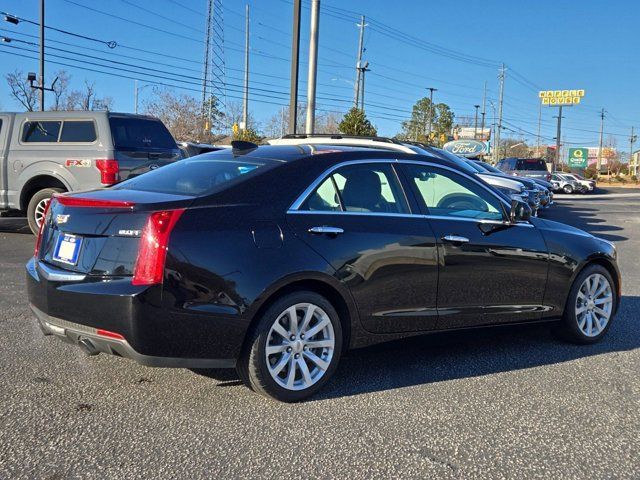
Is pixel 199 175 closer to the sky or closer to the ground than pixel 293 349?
closer to the sky

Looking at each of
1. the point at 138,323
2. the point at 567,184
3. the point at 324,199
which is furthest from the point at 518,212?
→ the point at 567,184

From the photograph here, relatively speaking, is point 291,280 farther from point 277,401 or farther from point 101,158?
point 101,158

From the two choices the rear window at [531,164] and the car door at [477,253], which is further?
the rear window at [531,164]

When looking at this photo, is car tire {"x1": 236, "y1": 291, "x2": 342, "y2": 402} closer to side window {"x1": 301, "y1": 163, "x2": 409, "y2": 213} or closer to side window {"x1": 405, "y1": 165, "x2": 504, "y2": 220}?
side window {"x1": 301, "y1": 163, "x2": 409, "y2": 213}

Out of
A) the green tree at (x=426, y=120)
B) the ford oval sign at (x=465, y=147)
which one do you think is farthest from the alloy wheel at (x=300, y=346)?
the green tree at (x=426, y=120)

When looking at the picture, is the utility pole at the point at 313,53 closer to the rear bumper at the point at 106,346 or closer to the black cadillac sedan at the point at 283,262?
the black cadillac sedan at the point at 283,262

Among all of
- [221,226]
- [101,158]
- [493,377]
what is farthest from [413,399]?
[101,158]

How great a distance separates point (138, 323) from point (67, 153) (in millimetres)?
7317

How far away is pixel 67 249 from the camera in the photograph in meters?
3.73

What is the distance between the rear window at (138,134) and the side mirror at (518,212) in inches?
265

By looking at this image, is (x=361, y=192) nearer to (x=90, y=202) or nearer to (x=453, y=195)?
(x=453, y=195)

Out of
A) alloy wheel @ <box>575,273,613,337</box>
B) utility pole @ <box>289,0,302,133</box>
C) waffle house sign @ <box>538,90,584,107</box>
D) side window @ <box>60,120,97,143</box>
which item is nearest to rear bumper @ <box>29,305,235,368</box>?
alloy wheel @ <box>575,273,613,337</box>

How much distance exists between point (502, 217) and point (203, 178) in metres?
2.34

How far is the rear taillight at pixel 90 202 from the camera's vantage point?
3.56 metres
